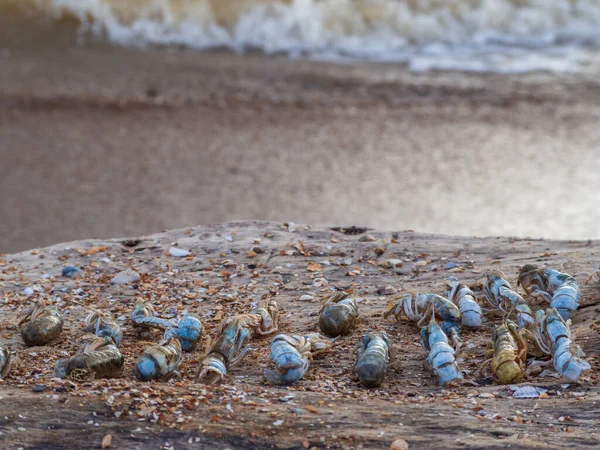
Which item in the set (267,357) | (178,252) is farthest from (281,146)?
(267,357)

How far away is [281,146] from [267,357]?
3359 millimetres

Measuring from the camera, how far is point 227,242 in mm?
3213

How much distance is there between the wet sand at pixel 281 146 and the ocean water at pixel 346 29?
0.39m

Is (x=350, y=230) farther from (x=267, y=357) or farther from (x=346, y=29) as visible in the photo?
(x=346, y=29)

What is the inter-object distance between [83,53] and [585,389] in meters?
6.17

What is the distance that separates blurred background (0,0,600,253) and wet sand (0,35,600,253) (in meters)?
0.02

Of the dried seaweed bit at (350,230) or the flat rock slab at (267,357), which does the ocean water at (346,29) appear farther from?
the flat rock slab at (267,357)

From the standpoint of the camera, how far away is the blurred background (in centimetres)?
477

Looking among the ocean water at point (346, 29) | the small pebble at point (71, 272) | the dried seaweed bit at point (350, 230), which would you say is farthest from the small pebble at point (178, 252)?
the ocean water at point (346, 29)

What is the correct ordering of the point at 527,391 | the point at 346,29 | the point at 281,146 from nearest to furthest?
the point at 527,391 → the point at 281,146 → the point at 346,29

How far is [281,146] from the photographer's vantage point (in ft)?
18.0

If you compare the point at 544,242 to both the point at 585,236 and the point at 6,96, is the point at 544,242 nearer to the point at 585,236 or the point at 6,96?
the point at 585,236

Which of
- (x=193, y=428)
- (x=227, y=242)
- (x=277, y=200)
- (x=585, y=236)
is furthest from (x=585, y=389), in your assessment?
(x=277, y=200)

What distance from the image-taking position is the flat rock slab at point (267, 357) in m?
1.78
